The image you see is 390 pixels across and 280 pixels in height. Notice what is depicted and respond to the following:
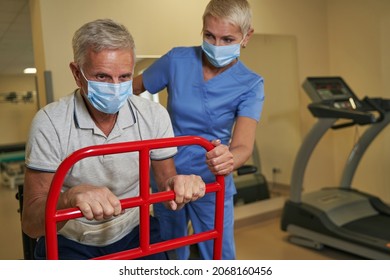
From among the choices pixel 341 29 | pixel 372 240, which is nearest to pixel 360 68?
pixel 341 29

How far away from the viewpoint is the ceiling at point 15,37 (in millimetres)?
2412

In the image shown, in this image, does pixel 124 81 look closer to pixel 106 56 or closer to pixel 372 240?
pixel 106 56

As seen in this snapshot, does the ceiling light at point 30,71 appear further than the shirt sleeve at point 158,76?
Yes

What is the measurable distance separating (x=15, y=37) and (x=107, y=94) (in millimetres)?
1388

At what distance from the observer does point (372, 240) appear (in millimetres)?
3047

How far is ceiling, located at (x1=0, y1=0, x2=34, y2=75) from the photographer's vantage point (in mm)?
2412

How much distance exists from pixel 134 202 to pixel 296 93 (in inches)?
131

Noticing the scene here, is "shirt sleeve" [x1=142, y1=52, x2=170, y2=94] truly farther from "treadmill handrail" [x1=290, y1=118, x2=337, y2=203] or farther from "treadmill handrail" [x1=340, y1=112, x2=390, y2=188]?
"treadmill handrail" [x1=340, y1=112, x2=390, y2=188]

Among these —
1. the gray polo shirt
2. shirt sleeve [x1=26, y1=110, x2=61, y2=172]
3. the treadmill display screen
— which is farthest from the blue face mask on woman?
the treadmill display screen

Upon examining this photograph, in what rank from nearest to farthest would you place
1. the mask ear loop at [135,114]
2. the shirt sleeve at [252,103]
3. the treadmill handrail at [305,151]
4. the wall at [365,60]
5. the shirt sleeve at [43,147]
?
the shirt sleeve at [43,147] < the mask ear loop at [135,114] < the shirt sleeve at [252,103] < the treadmill handrail at [305,151] < the wall at [365,60]

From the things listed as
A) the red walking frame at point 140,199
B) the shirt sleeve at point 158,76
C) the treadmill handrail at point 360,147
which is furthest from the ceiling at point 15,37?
the treadmill handrail at point 360,147

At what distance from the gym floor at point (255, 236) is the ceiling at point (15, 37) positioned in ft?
2.94

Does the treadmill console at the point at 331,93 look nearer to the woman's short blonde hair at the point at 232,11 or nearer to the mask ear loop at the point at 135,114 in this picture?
the woman's short blonde hair at the point at 232,11
